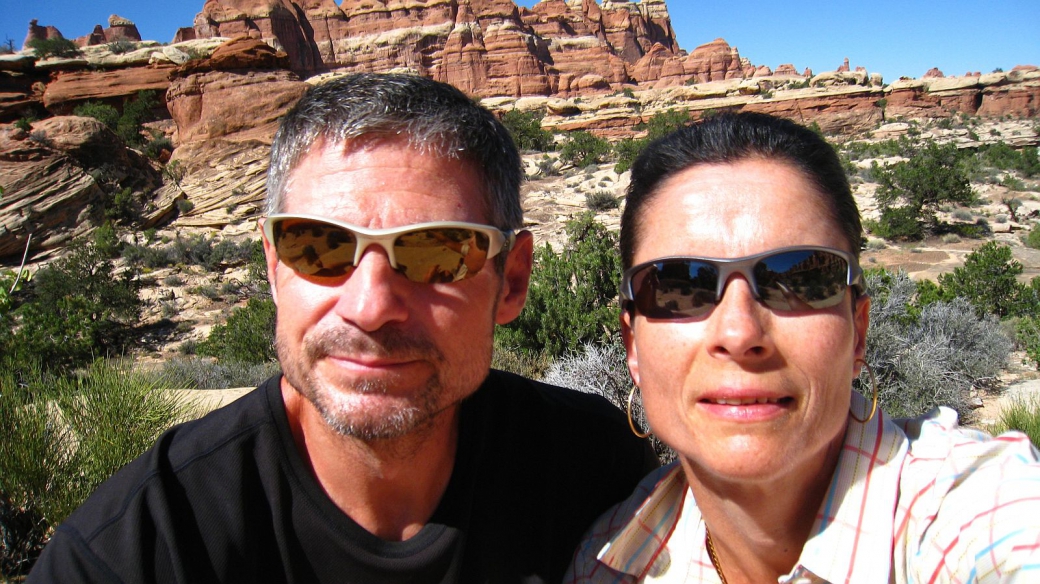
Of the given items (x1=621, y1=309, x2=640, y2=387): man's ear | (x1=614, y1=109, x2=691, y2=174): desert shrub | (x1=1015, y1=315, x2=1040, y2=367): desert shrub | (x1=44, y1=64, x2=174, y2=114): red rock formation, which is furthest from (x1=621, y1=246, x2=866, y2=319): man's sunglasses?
(x1=44, y1=64, x2=174, y2=114): red rock formation

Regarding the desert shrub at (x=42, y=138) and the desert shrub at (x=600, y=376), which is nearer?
the desert shrub at (x=600, y=376)

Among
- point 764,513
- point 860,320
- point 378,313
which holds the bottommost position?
point 764,513

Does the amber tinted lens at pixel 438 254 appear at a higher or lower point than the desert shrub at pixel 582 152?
lower

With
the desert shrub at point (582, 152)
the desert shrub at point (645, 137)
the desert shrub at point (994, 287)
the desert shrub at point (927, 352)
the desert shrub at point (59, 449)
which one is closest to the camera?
the desert shrub at point (59, 449)

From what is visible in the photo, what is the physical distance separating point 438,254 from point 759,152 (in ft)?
2.65

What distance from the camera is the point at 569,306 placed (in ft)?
20.1

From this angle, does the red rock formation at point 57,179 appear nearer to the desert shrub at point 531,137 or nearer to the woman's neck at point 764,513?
the desert shrub at point 531,137

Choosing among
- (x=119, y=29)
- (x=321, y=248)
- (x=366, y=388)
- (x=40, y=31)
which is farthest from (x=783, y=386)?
(x=40, y=31)

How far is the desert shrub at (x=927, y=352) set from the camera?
4.70 meters

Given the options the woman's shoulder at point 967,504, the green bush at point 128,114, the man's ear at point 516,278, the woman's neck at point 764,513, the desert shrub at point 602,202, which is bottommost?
the desert shrub at point 602,202

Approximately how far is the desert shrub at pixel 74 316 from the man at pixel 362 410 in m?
6.92

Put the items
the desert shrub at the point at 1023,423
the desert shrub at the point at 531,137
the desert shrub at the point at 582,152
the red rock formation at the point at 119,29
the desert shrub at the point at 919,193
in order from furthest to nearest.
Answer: the red rock formation at the point at 119,29
the desert shrub at the point at 531,137
the desert shrub at the point at 582,152
the desert shrub at the point at 919,193
the desert shrub at the point at 1023,423

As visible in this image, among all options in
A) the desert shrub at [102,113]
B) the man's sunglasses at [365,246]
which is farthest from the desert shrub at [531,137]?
the man's sunglasses at [365,246]

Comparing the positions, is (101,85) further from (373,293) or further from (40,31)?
(40,31)
